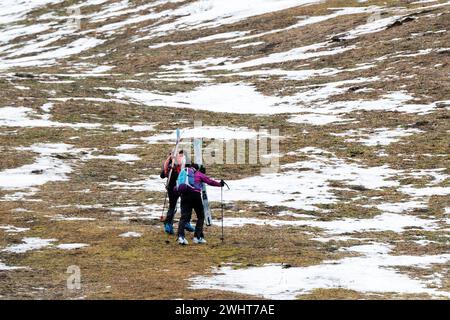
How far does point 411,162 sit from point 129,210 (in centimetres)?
1309

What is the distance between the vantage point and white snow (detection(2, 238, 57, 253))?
1822 centimetres

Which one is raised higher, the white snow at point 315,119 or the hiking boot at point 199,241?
the hiking boot at point 199,241

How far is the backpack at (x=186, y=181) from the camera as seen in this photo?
63.4 ft

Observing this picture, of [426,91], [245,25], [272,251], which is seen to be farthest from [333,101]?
[245,25]

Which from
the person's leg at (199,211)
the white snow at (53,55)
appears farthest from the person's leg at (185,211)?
the white snow at (53,55)

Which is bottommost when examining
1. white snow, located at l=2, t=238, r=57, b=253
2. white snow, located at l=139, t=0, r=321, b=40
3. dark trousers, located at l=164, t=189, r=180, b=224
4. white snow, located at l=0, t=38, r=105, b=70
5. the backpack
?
white snow, located at l=0, t=38, r=105, b=70

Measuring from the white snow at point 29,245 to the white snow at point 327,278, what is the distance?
478cm

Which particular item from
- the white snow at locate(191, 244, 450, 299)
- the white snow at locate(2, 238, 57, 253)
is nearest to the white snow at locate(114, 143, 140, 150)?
the white snow at locate(2, 238, 57, 253)

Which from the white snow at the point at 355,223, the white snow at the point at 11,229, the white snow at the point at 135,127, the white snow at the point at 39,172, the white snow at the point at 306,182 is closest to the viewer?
the white snow at the point at 11,229

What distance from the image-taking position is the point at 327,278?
52.6ft

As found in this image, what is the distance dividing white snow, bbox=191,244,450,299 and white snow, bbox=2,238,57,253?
478cm

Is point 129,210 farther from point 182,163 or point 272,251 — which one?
point 272,251

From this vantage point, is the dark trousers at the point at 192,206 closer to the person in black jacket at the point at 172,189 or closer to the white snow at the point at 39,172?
the person in black jacket at the point at 172,189

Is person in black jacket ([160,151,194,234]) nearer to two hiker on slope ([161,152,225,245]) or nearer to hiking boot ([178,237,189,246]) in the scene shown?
two hiker on slope ([161,152,225,245])
